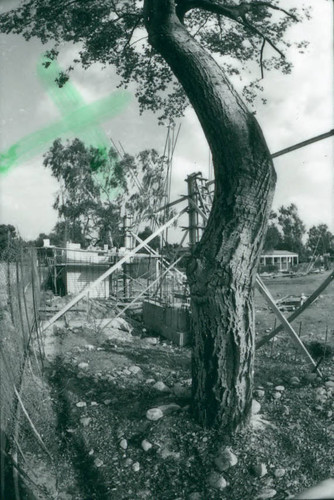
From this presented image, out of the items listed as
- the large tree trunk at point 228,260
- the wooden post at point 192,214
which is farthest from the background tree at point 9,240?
the wooden post at point 192,214

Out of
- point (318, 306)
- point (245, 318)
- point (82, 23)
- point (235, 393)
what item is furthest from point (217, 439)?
point (318, 306)

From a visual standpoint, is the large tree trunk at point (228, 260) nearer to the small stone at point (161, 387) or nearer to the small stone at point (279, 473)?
the small stone at point (279, 473)

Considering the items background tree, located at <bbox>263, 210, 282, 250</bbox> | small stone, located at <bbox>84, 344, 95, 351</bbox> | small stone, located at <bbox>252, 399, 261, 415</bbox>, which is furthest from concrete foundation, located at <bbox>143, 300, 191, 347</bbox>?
background tree, located at <bbox>263, 210, 282, 250</bbox>

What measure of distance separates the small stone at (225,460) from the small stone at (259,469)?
0.43ft

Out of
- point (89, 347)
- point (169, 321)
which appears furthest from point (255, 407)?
point (169, 321)

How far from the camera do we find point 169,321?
7262 mm

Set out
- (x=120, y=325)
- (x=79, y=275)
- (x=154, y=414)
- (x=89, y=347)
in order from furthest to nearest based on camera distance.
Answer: (x=79, y=275)
(x=120, y=325)
(x=89, y=347)
(x=154, y=414)

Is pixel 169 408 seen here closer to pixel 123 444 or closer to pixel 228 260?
pixel 123 444

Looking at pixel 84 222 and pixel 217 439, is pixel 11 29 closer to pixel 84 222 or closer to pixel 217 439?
pixel 217 439

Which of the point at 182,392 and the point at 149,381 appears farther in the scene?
the point at 149,381

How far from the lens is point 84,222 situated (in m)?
26.4

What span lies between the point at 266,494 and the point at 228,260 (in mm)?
1611

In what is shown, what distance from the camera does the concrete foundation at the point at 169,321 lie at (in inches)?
267

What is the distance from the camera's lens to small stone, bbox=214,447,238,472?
268 cm
